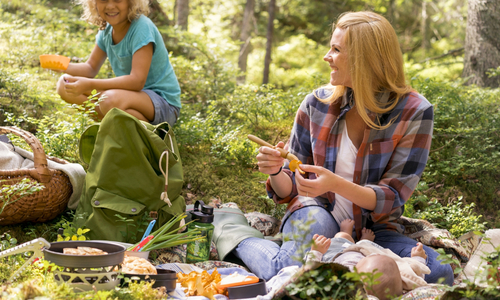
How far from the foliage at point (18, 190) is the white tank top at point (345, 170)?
5.37 ft

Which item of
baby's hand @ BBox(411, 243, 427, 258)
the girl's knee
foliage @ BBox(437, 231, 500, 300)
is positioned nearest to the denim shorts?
the girl's knee

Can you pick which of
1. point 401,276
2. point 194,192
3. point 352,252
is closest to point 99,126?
point 194,192

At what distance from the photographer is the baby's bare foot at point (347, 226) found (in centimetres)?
243

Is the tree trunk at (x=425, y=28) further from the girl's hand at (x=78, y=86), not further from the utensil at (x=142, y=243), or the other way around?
→ the utensil at (x=142, y=243)

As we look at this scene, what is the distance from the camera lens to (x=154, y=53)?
3547mm

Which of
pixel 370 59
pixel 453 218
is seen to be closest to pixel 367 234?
pixel 370 59

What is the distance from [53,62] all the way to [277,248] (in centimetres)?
247

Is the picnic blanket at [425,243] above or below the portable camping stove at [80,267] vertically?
below

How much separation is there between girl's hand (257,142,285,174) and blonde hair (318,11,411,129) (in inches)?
20.8

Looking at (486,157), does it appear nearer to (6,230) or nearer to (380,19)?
(380,19)

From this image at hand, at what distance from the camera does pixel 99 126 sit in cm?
265

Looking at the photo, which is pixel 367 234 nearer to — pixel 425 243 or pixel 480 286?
pixel 425 243

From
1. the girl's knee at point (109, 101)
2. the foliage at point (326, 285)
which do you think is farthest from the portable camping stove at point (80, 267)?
the girl's knee at point (109, 101)

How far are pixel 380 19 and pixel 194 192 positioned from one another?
6.56 feet
